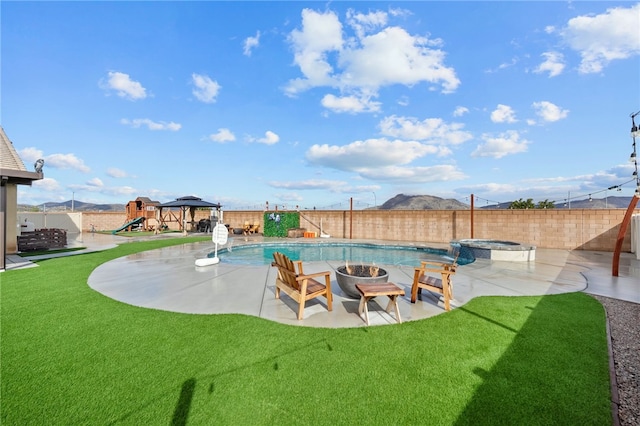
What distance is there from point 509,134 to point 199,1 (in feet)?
59.9

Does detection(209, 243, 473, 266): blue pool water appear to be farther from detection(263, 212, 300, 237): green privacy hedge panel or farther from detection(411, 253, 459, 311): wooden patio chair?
detection(411, 253, 459, 311): wooden patio chair

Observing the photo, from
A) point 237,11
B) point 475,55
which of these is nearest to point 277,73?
point 237,11

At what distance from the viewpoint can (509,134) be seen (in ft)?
53.9

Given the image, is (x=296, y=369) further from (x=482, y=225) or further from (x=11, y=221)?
(x=482, y=225)

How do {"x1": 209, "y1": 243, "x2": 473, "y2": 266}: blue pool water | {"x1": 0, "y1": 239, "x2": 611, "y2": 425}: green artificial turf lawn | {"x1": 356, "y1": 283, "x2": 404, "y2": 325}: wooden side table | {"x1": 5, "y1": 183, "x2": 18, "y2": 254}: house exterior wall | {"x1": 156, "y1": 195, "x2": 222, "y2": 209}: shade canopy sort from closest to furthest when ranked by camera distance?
{"x1": 0, "y1": 239, "x2": 611, "y2": 425}: green artificial turf lawn → {"x1": 356, "y1": 283, "x2": 404, "y2": 325}: wooden side table → {"x1": 5, "y1": 183, "x2": 18, "y2": 254}: house exterior wall → {"x1": 209, "y1": 243, "x2": 473, "y2": 266}: blue pool water → {"x1": 156, "y1": 195, "x2": 222, "y2": 209}: shade canopy

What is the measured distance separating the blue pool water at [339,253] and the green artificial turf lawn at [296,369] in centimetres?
623

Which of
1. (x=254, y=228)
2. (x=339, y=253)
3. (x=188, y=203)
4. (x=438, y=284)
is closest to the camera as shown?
(x=438, y=284)

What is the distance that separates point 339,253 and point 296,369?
10157mm

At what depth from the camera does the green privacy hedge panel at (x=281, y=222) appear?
765 inches

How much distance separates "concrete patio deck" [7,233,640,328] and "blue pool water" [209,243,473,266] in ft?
7.70

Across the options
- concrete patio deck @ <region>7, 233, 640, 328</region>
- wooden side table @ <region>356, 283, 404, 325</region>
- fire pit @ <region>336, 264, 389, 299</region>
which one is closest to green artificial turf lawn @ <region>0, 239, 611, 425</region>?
wooden side table @ <region>356, 283, 404, 325</region>

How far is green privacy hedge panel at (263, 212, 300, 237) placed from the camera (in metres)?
19.4

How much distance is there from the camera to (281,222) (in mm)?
19484

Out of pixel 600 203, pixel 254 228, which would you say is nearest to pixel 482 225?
pixel 600 203
